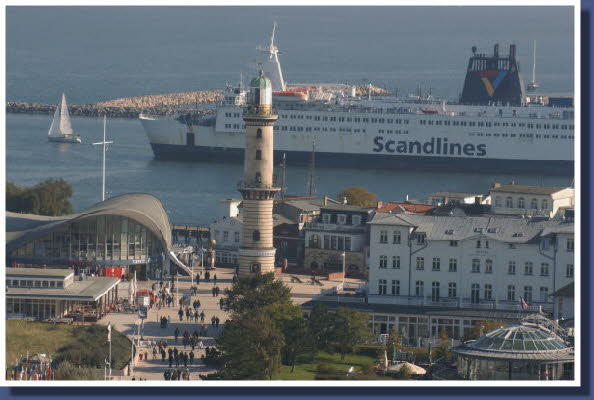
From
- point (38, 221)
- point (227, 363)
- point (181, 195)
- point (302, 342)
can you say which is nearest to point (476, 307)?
point (302, 342)

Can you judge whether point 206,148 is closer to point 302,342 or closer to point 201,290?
point 201,290

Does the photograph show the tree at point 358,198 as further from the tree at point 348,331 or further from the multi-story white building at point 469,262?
the tree at point 348,331

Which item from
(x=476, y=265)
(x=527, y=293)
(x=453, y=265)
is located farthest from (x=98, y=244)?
(x=527, y=293)

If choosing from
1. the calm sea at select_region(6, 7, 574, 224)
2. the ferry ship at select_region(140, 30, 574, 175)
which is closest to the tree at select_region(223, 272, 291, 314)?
the calm sea at select_region(6, 7, 574, 224)

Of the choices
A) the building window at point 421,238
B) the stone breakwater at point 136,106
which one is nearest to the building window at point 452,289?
the building window at point 421,238

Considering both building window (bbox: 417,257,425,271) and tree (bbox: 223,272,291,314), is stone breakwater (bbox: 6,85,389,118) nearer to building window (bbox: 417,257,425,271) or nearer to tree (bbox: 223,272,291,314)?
building window (bbox: 417,257,425,271)

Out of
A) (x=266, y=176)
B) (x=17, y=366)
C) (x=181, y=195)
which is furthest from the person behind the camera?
(x=181, y=195)
